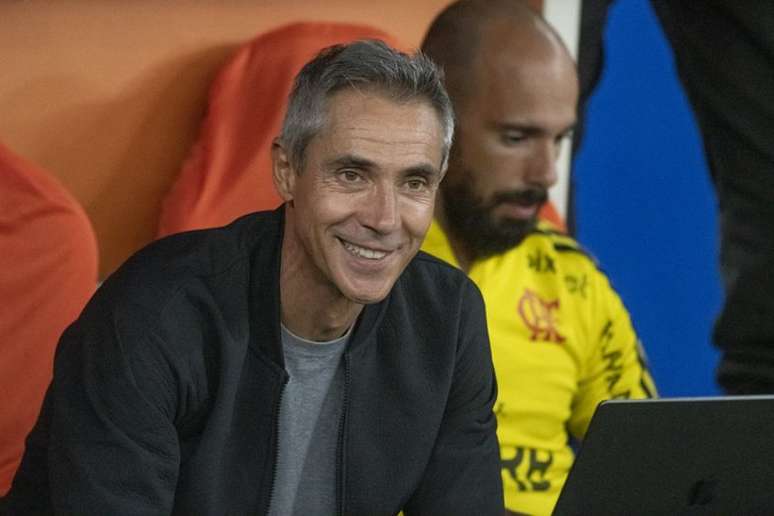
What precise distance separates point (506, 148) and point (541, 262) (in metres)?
0.19

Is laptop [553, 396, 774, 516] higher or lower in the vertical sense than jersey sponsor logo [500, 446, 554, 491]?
higher

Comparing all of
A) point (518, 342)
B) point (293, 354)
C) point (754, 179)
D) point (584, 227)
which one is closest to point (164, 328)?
point (293, 354)

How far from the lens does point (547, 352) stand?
86.7 inches

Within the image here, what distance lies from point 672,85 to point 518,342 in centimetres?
126

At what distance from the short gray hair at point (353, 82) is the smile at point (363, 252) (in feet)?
0.33

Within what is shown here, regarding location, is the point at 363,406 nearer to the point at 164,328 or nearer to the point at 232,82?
the point at 164,328

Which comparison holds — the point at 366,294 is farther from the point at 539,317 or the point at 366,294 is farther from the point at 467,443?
the point at 539,317

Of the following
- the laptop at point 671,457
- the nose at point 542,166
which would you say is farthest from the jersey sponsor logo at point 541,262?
the laptop at point 671,457

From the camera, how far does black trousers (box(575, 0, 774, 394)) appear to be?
7.77ft

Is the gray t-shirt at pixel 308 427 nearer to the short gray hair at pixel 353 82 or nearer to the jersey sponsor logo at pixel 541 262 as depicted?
the short gray hair at pixel 353 82

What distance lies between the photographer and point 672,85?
10.7ft

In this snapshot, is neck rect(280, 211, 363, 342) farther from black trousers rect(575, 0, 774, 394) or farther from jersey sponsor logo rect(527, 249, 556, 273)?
black trousers rect(575, 0, 774, 394)

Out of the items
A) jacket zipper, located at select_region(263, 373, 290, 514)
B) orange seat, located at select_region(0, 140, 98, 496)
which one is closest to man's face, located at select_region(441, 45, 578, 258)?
orange seat, located at select_region(0, 140, 98, 496)

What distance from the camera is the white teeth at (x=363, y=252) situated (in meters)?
1.57
